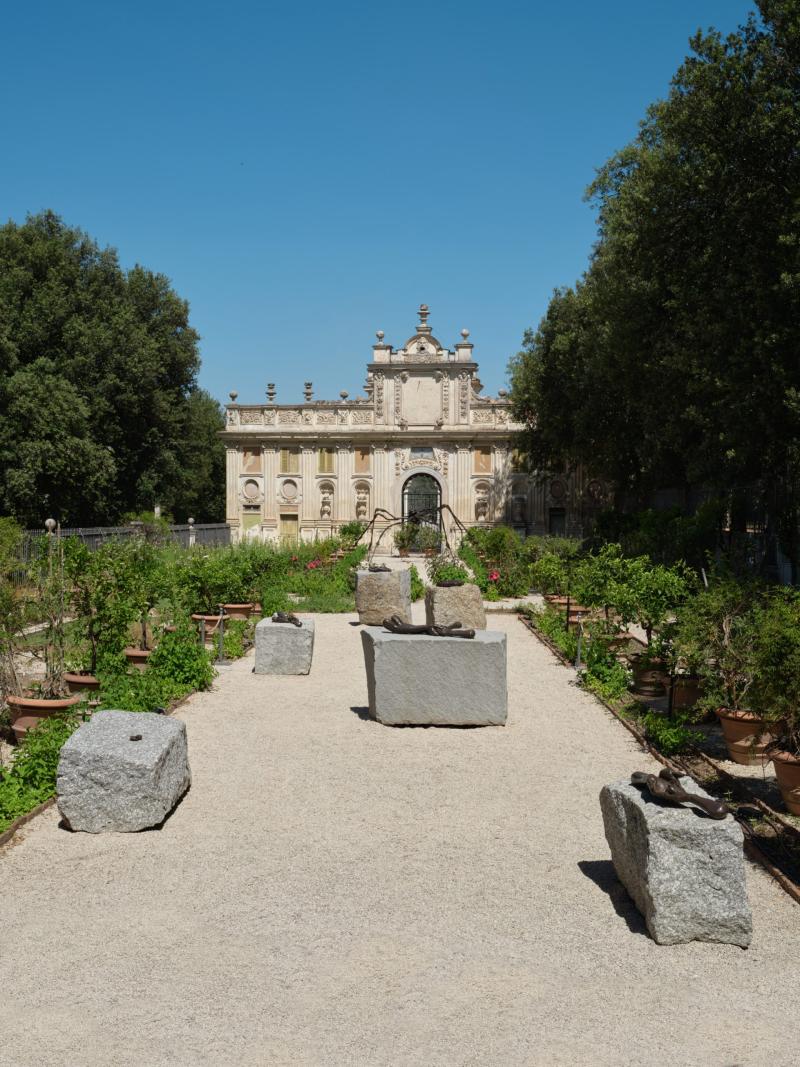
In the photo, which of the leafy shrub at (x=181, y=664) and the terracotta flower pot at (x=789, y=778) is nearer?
the terracotta flower pot at (x=789, y=778)

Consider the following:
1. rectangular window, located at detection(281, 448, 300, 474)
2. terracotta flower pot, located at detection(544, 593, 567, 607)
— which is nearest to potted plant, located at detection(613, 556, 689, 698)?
terracotta flower pot, located at detection(544, 593, 567, 607)

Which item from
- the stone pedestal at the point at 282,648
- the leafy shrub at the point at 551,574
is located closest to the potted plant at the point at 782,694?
the stone pedestal at the point at 282,648

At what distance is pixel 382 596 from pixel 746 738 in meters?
8.64

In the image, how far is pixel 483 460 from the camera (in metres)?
38.4

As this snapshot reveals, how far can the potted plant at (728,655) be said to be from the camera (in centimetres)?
709

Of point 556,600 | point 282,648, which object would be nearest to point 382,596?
point 556,600

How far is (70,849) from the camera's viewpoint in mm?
5324

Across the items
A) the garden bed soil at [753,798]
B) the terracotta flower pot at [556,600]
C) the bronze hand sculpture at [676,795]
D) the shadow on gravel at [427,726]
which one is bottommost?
the garden bed soil at [753,798]

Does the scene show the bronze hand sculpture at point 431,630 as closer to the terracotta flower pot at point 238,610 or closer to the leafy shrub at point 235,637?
the leafy shrub at point 235,637

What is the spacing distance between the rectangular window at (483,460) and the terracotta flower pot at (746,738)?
31459mm

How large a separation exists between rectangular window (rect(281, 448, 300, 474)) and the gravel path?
108 feet

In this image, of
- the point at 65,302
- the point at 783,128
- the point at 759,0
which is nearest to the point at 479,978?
the point at 783,128

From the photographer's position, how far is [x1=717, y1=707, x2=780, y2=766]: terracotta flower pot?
7059mm

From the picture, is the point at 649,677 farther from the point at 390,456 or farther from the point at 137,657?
the point at 390,456
